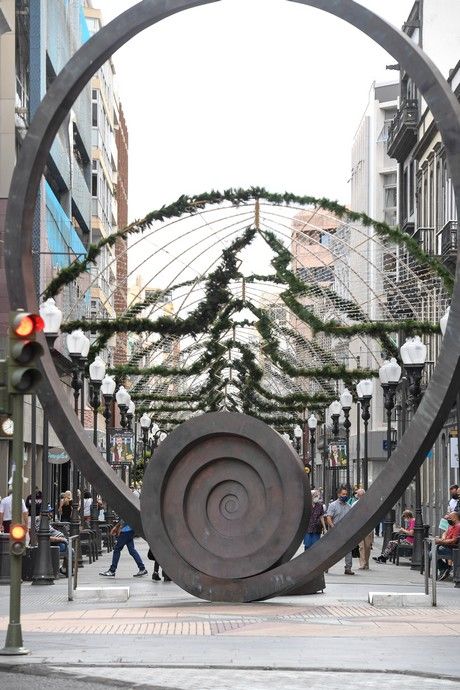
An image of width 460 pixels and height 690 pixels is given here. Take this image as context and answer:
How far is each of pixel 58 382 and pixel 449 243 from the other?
29.2 m

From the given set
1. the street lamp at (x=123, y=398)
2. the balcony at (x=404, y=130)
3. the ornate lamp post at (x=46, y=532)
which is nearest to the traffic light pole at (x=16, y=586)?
the ornate lamp post at (x=46, y=532)

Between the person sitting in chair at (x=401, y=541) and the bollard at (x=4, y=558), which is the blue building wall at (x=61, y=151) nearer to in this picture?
the person sitting in chair at (x=401, y=541)

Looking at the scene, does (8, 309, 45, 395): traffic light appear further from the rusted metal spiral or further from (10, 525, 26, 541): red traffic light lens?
the rusted metal spiral

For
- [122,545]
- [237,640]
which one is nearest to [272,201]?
[122,545]

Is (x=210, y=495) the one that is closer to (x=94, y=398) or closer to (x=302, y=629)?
(x=302, y=629)

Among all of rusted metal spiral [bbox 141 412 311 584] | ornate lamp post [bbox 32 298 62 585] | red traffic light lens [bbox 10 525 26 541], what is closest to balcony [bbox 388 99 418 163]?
ornate lamp post [bbox 32 298 62 585]

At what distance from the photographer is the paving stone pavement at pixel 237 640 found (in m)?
12.9

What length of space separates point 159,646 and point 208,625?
101 inches

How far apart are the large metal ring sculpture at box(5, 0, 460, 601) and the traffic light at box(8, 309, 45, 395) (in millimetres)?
6726

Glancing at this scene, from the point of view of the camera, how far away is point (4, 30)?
4938 centimetres

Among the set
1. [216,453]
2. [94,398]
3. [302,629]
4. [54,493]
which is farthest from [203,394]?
[302,629]

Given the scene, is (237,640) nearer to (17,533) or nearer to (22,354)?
(17,533)

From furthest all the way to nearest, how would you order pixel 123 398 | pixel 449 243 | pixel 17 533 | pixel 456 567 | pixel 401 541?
pixel 449 243 → pixel 123 398 → pixel 401 541 → pixel 456 567 → pixel 17 533

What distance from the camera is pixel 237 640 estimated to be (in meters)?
16.1
